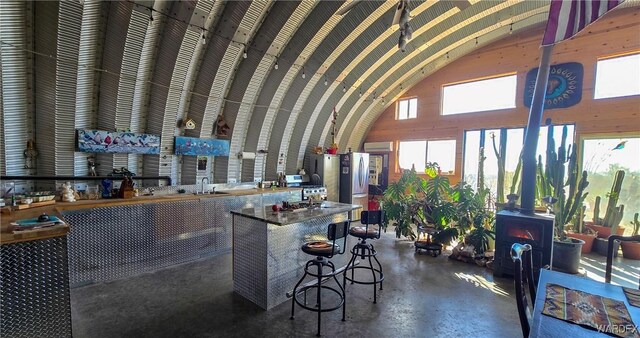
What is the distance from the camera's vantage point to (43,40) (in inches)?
132

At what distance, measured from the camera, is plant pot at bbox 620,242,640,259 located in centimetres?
484

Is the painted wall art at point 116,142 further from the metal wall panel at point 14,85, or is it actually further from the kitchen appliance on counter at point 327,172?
the kitchen appliance on counter at point 327,172

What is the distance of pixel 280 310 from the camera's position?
9.97 feet

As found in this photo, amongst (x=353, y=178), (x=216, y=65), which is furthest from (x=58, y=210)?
(x=353, y=178)

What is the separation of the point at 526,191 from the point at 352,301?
3087 mm

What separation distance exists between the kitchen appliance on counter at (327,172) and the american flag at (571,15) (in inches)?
192

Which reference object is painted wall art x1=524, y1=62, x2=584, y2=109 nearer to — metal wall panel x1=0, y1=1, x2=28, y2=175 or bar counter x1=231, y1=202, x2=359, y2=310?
bar counter x1=231, y1=202, x2=359, y2=310

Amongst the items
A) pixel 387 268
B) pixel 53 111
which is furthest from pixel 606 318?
pixel 53 111

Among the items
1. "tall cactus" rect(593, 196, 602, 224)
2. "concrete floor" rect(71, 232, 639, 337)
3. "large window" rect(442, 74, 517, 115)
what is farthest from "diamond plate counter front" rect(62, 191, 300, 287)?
"tall cactus" rect(593, 196, 602, 224)

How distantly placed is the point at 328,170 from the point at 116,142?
4566 mm

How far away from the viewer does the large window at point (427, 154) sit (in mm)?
7285

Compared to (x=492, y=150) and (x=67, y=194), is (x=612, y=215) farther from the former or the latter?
(x=67, y=194)

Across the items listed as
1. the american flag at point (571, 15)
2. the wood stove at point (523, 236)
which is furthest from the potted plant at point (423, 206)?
the american flag at point (571, 15)

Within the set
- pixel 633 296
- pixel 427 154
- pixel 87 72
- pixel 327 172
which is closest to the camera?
pixel 633 296
